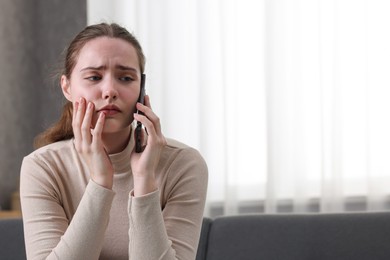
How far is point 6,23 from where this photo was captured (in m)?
3.41

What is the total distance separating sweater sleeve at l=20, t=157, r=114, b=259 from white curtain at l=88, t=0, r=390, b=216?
141 centimetres

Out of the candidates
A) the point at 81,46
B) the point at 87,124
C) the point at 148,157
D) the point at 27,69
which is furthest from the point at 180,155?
the point at 27,69

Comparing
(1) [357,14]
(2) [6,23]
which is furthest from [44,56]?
(1) [357,14]

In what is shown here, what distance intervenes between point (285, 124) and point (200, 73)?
1.49 feet

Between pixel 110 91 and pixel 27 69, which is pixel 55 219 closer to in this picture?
pixel 110 91

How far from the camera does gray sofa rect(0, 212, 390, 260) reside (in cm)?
180

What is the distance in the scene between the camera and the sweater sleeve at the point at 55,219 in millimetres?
1579

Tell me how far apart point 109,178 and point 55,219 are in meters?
0.17

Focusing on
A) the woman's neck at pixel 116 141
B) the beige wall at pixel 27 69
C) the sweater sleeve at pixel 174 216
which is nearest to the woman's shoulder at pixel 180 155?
the sweater sleeve at pixel 174 216

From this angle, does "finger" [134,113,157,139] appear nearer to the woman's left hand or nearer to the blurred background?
the woman's left hand

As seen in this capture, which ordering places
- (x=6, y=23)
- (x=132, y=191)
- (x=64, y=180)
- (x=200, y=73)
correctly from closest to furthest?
(x=132, y=191) → (x=64, y=180) → (x=200, y=73) → (x=6, y=23)

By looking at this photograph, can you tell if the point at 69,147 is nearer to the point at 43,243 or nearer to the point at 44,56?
the point at 43,243

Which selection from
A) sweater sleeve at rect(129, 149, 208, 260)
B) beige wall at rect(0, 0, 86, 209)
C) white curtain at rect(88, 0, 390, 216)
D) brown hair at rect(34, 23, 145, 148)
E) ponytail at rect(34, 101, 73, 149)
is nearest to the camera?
sweater sleeve at rect(129, 149, 208, 260)

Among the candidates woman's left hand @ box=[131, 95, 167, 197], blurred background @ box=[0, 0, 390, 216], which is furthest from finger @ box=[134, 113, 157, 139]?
blurred background @ box=[0, 0, 390, 216]
